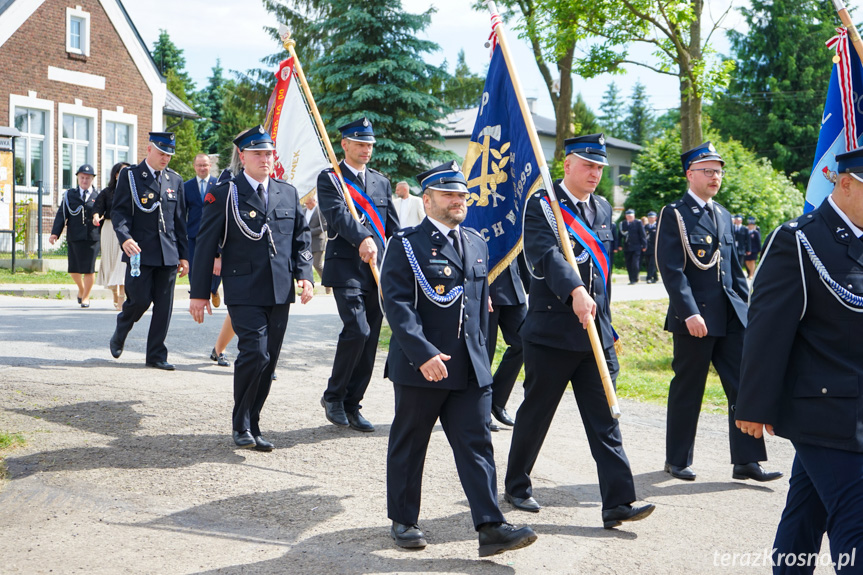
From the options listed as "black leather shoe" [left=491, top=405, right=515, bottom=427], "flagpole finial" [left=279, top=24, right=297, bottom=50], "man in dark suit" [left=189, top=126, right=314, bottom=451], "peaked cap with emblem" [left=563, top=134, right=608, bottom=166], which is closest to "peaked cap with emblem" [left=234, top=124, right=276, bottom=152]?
"man in dark suit" [left=189, top=126, right=314, bottom=451]

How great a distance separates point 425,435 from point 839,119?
3373 millimetres

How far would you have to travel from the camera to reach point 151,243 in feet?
30.5

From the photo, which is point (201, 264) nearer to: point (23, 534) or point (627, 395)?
point (23, 534)

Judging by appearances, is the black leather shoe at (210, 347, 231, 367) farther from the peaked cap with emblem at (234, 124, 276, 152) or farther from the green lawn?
the peaked cap with emblem at (234, 124, 276, 152)

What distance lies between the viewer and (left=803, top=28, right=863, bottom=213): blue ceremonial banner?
5891 mm

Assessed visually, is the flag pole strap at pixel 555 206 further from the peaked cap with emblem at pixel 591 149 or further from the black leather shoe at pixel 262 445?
the black leather shoe at pixel 262 445

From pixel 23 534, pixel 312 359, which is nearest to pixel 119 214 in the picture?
pixel 312 359

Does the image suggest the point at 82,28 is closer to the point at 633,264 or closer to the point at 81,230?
the point at 81,230

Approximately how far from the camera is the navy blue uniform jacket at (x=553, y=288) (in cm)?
534

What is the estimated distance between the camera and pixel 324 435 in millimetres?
7082

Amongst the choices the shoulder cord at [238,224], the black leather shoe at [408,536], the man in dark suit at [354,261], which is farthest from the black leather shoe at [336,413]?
the black leather shoe at [408,536]

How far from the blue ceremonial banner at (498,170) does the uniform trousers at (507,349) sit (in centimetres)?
138

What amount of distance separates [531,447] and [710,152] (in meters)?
2.50

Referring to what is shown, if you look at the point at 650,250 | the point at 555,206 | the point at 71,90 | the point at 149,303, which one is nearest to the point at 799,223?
the point at 555,206
